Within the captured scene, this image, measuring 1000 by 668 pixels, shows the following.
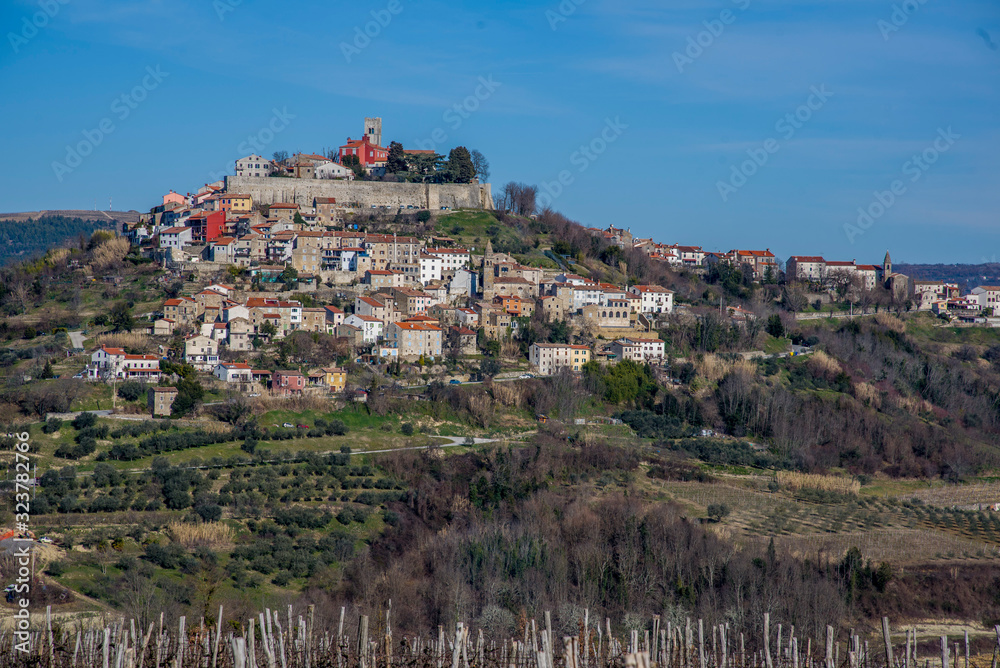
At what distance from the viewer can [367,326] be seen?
4569 centimetres

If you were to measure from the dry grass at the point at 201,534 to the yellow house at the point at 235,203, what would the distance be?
32.7 m

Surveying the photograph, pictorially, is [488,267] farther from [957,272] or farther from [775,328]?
[957,272]

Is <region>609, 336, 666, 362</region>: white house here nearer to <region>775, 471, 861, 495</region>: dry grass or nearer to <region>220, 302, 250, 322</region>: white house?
<region>775, 471, 861, 495</region>: dry grass

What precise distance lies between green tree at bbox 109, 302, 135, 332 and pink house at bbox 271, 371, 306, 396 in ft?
25.1

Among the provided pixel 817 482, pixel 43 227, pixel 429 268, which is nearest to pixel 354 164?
pixel 429 268

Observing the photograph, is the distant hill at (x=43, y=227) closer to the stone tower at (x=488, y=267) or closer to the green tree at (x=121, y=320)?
the stone tower at (x=488, y=267)

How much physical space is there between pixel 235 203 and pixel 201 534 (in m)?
33.9

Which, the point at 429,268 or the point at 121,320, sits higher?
the point at 429,268

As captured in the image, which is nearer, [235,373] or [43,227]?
[235,373]

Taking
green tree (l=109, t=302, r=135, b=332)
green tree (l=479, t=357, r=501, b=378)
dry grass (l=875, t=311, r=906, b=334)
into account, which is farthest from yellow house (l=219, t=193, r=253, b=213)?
dry grass (l=875, t=311, r=906, b=334)

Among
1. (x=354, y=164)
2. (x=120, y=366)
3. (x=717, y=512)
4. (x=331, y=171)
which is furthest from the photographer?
(x=354, y=164)

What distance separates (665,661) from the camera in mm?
17172

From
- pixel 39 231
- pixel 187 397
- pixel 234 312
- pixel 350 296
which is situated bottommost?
pixel 187 397

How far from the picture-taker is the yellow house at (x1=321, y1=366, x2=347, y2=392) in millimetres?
40875
